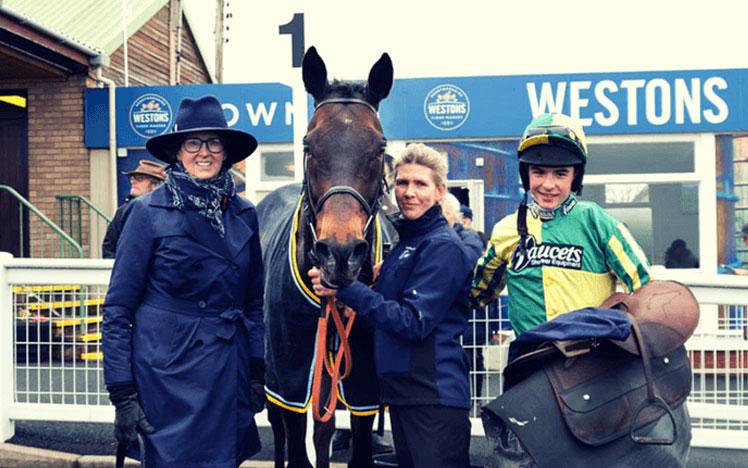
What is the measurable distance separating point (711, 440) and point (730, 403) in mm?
306

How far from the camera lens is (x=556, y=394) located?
2385 millimetres

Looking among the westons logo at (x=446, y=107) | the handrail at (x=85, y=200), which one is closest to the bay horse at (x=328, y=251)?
the westons logo at (x=446, y=107)

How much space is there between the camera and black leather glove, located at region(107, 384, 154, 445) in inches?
107

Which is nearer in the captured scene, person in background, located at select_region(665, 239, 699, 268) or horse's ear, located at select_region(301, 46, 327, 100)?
horse's ear, located at select_region(301, 46, 327, 100)

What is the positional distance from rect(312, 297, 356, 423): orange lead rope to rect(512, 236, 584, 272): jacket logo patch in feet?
2.61

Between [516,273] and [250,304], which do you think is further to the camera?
[250,304]

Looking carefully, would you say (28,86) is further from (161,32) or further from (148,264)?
(148,264)

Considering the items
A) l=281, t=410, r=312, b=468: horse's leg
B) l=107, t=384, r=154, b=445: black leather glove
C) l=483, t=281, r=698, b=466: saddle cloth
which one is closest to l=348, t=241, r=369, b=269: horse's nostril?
l=483, t=281, r=698, b=466: saddle cloth

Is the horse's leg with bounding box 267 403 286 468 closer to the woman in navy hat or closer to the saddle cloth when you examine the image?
the woman in navy hat

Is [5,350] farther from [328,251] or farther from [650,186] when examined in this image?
[650,186]

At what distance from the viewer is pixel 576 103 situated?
9.72 meters

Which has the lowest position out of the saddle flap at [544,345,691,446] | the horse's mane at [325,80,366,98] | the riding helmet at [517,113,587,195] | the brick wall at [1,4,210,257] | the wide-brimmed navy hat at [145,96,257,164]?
the saddle flap at [544,345,691,446]

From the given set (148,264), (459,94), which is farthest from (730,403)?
(459,94)

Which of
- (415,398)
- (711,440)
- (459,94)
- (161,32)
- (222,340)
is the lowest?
(711,440)
